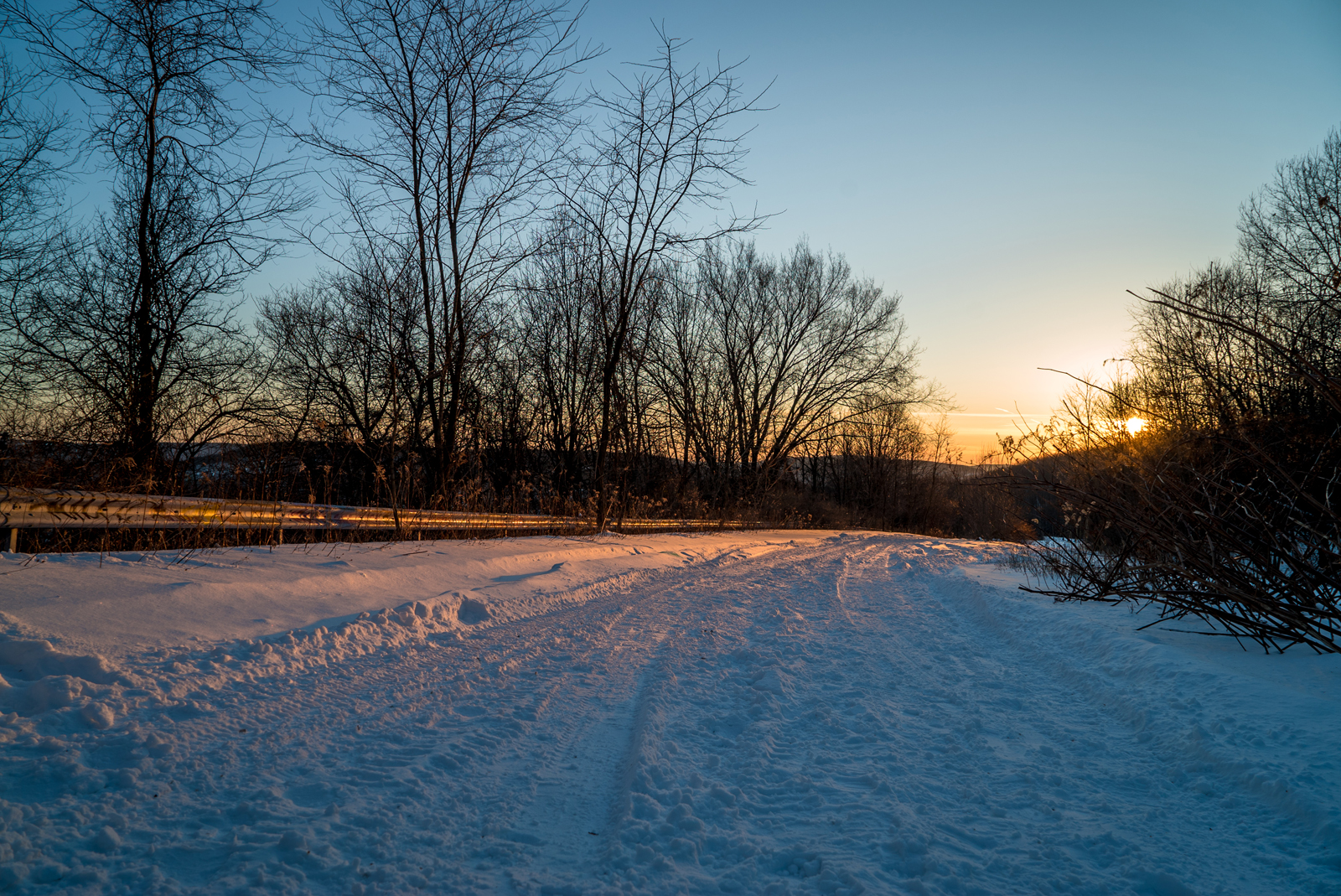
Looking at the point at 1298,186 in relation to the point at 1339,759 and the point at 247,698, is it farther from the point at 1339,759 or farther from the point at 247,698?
the point at 247,698

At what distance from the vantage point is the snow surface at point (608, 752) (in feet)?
7.28

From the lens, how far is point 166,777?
2617 millimetres

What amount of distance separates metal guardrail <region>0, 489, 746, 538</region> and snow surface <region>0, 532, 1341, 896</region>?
37 centimetres

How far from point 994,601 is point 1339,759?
4.83 m

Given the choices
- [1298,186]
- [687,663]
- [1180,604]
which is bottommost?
[687,663]

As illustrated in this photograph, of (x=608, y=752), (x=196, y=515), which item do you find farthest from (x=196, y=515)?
(x=608, y=752)

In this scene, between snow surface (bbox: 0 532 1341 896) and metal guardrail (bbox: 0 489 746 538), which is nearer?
snow surface (bbox: 0 532 1341 896)

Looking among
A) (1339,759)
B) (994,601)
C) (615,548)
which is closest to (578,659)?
(1339,759)

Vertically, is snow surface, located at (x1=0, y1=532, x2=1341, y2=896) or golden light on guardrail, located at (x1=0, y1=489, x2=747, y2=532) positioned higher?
golden light on guardrail, located at (x1=0, y1=489, x2=747, y2=532)

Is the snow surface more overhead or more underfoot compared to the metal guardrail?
more underfoot

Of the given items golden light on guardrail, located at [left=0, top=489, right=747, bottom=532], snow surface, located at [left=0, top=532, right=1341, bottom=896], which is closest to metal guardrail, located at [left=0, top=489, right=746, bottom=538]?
golden light on guardrail, located at [left=0, top=489, right=747, bottom=532]

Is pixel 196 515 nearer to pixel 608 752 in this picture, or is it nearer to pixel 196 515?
pixel 196 515

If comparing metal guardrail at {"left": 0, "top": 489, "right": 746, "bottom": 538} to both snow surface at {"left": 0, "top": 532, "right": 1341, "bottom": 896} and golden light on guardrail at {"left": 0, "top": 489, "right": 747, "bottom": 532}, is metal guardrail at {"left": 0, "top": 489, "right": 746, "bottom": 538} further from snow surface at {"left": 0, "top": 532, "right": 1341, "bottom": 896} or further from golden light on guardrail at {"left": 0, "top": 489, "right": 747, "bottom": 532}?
snow surface at {"left": 0, "top": 532, "right": 1341, "bottom": 896}

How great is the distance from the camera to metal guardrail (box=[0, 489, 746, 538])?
4.86 meters
